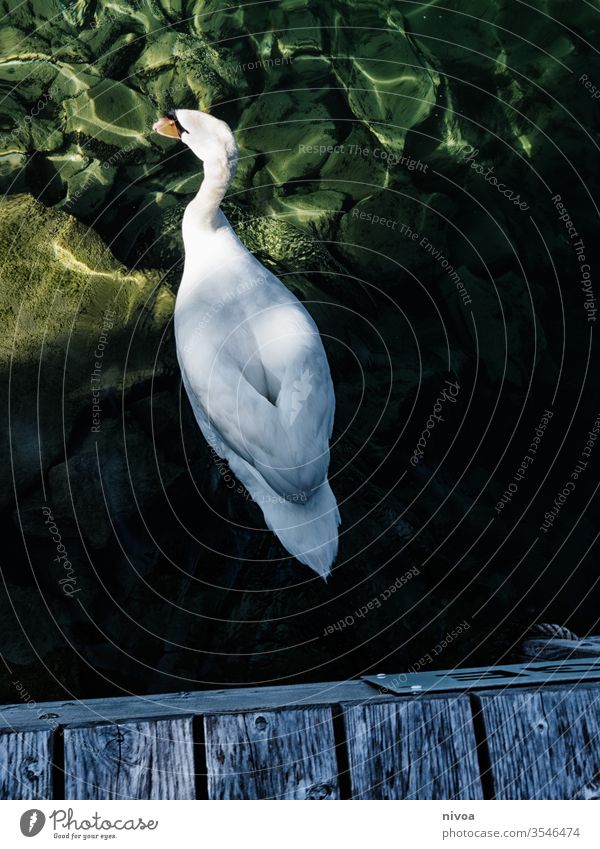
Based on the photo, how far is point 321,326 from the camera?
1312mm

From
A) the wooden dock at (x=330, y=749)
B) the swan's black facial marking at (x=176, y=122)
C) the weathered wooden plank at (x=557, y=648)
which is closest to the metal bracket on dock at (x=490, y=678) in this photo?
the wooden dock at (x=330, y=749)

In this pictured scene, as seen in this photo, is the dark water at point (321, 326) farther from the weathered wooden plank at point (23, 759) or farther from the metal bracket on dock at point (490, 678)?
the weathered wooden plank at point (23, 759)

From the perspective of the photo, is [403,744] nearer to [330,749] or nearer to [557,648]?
[330,749]

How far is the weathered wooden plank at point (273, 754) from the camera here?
0.71 m

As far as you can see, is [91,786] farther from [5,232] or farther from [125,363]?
[5,232]

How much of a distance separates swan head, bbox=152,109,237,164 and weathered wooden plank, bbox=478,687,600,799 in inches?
30.8

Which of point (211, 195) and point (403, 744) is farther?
point (211, 195)

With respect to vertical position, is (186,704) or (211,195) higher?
(211,195)

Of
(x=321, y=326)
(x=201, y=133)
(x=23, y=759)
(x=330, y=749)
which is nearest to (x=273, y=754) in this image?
(x=330, y=749)

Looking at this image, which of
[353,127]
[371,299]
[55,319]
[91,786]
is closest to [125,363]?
[55,319]

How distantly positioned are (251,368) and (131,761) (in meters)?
0.58

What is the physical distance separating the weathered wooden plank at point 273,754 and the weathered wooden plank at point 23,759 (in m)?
0.13

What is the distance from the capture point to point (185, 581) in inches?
49.8

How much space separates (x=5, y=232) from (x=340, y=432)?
560 millimetres
